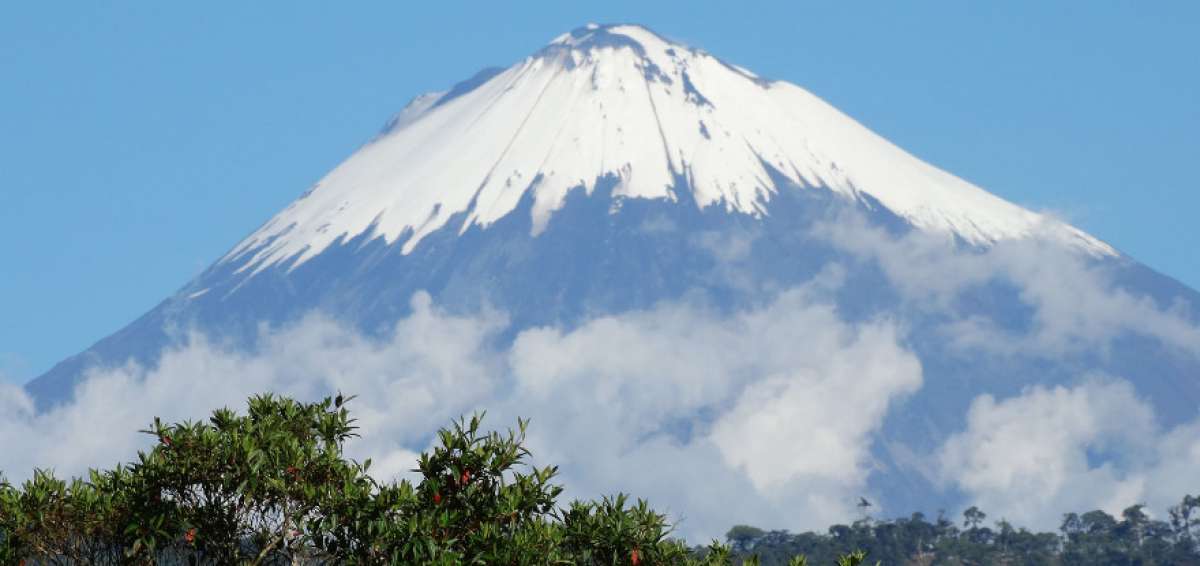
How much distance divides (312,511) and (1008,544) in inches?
5829

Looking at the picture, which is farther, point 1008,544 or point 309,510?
point 1008,544

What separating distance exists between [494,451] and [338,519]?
2196mm

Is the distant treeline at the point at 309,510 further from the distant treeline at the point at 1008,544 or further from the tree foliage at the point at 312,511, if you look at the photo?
the distant treeline at the point at 1008,544

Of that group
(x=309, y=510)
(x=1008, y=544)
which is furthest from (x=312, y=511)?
(x=1008, y=544)

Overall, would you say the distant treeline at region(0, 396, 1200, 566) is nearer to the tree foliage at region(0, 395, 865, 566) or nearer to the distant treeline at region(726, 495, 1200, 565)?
the tree foliage at region(0, 395, 865, 566)

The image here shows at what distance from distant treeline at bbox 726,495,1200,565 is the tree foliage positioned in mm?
128637

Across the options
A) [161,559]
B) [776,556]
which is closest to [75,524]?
[161,559]

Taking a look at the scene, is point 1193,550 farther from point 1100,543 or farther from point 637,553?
point 637,553

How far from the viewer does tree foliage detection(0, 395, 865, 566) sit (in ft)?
83.3

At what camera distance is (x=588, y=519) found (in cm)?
2673

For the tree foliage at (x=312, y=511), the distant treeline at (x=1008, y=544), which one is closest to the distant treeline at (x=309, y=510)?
the tree foliage at (x=312, y=511)

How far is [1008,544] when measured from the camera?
16912cm

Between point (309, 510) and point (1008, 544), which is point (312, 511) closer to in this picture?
point (309, 510)

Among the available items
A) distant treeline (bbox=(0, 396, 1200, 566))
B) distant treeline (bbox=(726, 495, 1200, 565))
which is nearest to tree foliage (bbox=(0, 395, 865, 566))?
distant treeline (bbox=(0, 396, 1200, 566))
